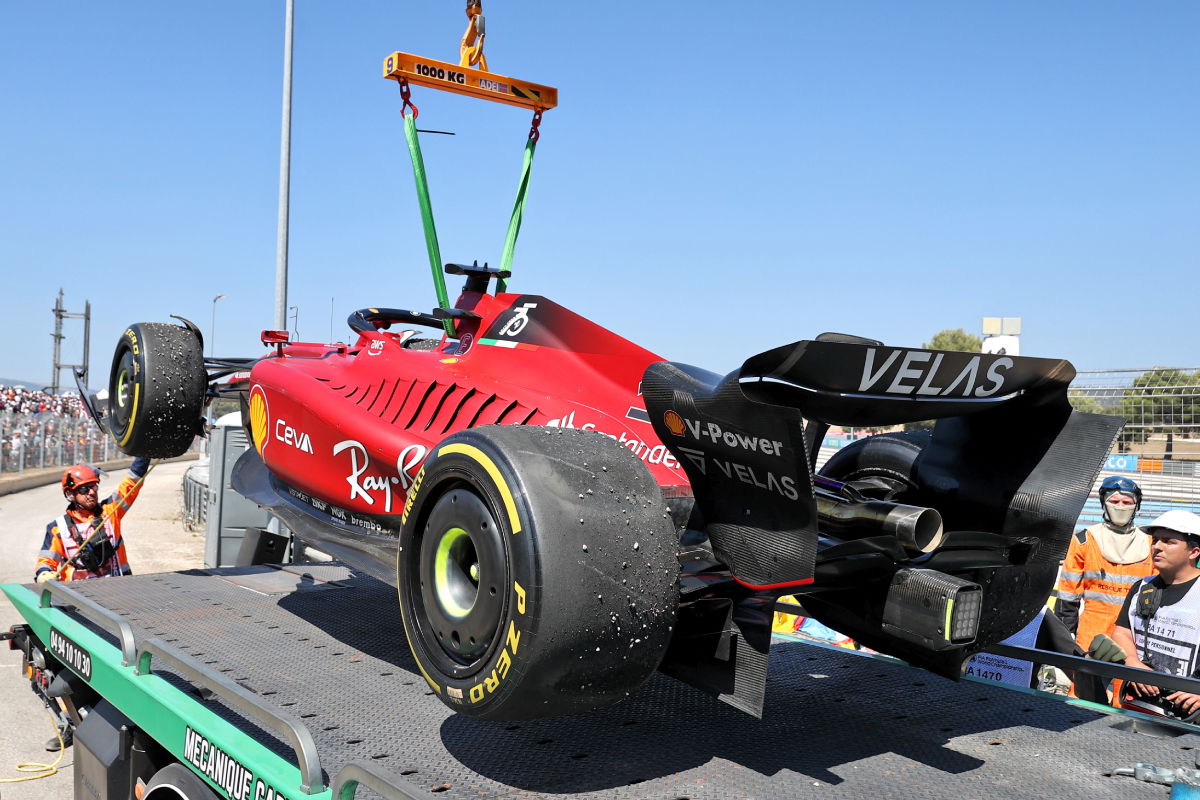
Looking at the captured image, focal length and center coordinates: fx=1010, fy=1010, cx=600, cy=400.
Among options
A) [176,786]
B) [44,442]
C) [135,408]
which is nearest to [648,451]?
[176,786]

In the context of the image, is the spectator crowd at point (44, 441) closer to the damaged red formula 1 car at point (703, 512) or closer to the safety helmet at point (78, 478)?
the safety helmet at point (78, 478)

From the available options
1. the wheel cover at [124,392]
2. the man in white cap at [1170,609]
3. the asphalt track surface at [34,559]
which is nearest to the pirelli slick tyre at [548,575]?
the asphalt track surface at [34,559]

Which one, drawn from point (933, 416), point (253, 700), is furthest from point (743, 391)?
point (253, 700)

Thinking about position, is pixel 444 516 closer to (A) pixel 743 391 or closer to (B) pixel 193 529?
(A) pixel 743 391

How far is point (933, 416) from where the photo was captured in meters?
2.79

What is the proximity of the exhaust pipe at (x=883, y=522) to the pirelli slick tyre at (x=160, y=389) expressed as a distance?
375 centimetres

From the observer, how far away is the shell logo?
4934 mm

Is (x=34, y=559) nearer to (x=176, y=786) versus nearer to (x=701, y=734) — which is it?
(x=176, y=786)

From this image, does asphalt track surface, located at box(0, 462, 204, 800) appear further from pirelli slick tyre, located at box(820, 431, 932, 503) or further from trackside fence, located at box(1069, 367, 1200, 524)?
trackside fence, located at box(1069, 367, 1200, 524)

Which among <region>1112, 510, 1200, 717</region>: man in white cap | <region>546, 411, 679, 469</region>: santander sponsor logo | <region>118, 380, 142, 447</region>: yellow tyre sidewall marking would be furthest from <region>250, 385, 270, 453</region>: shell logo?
<region>1112, 510, 1200, 717</region>: man in white cap

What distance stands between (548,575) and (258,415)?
312 centimetres

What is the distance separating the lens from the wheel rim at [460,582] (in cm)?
255

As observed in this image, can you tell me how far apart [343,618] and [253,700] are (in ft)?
5.57

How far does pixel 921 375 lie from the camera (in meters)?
2.57
